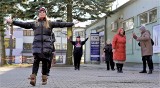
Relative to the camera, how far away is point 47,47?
886 centimetres

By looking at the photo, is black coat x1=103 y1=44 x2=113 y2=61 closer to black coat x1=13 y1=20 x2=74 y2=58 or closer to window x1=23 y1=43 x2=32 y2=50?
black coat x1=13 y1=20 x2=74 y2=58

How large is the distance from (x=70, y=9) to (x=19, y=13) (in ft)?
12.7

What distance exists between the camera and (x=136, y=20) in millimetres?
22156

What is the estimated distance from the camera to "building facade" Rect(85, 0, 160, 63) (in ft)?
60.1

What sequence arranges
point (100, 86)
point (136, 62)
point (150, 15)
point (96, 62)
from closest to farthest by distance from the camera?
1. point (100, 86)
2. point (150, 15)
3. point (136, 62)
4. point (96, 62)

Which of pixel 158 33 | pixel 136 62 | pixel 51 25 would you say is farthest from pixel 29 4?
pixel 51 25

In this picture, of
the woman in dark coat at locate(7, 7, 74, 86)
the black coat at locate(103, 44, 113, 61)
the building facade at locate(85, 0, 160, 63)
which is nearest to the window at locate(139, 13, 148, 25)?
the building facade at locate(85, 0, 160, 63)

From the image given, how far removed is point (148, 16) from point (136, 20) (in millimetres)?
2180

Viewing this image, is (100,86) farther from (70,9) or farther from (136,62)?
(70,9)

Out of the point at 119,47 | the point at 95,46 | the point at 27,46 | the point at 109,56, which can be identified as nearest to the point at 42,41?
the point at 119,47

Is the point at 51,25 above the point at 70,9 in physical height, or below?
below

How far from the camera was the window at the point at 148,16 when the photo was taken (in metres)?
19.1

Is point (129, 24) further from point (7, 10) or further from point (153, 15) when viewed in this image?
point (7, 10)

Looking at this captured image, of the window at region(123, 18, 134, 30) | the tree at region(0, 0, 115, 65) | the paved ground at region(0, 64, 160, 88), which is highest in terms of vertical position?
the tree at region(0, 0, 115, 65)
